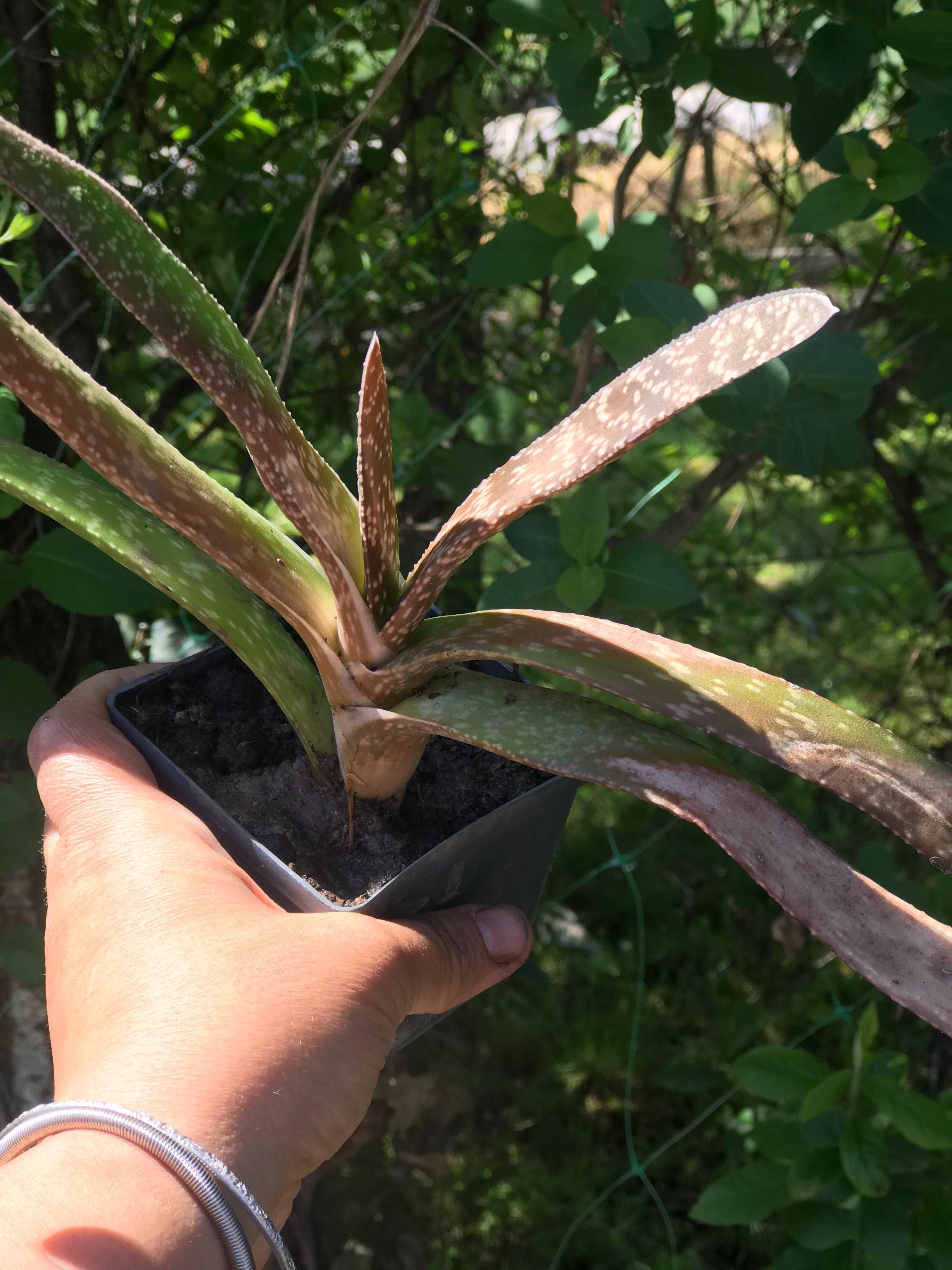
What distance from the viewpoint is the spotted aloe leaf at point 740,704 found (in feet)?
1.72

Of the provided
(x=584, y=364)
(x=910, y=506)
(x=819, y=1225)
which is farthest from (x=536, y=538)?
(x=910, y=506)

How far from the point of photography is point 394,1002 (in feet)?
2.11

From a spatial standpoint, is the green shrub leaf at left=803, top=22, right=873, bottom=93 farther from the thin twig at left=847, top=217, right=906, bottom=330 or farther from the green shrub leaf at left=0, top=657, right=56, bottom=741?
the green shrub leaf at left=0, top=657, right=56, bottom=741

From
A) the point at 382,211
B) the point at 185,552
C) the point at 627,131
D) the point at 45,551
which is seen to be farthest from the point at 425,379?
the point at 185,552

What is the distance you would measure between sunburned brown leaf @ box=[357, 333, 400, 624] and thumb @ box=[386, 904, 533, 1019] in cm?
23

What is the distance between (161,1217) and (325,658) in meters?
0.34

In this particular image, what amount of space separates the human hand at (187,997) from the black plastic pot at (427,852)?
19mm

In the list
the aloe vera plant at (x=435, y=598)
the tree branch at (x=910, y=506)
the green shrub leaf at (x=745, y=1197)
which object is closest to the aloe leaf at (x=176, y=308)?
the aloe vera plant at (x=435, y=598)

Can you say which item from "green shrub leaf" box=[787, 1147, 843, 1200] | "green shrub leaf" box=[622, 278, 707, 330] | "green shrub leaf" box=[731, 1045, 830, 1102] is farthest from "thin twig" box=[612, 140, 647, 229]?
"green shrub leaf" box=[787, 1147, 843, 1200]

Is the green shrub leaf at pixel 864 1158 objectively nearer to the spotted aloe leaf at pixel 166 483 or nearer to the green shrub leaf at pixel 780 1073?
the green shrub leaf at pixel 780 1073

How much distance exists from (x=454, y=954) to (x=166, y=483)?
399 mm

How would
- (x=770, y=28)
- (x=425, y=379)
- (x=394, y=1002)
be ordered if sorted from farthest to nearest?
(x=425, y=379) → (x=770, y=28) → (x=394, y=1002)

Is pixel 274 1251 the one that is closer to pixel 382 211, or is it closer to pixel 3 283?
pixel 3 283

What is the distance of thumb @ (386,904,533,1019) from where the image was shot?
2.18 feet
